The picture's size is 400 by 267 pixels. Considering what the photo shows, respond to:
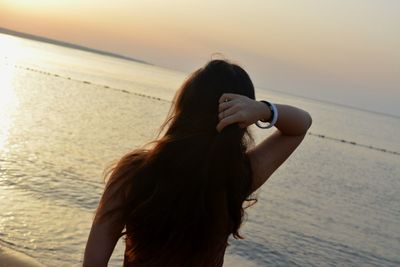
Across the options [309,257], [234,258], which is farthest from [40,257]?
[309,257]

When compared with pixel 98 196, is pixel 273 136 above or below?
above

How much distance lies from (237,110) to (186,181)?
12.5 inches

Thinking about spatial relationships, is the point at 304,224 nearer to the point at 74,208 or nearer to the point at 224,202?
the point at 74,208

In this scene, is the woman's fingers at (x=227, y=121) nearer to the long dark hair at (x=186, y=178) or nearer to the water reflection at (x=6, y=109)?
the long dark hair at (x=186, y=178)

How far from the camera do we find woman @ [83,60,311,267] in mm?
1883

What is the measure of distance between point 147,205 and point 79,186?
31.5ft

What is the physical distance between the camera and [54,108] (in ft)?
82.9

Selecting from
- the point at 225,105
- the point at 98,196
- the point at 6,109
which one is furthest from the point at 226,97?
the point at 6,109

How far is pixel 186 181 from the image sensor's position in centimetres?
189

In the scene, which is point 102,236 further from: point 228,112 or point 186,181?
point 228,112

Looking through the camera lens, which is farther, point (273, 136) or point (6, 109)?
point (6, 109)

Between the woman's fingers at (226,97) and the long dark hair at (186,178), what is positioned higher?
the woman's fingers at (226,97)

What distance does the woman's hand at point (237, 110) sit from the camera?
184 cm

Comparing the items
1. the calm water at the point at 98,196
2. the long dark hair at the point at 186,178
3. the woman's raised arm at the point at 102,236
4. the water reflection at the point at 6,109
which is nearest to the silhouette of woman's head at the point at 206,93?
the long dark hair at the point at 186,178
